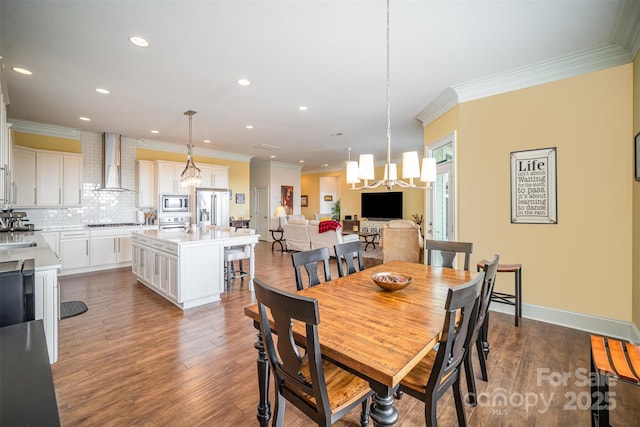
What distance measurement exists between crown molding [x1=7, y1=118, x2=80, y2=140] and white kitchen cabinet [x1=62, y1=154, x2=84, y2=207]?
1.75 ft

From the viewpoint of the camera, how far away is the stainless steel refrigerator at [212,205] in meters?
7.19

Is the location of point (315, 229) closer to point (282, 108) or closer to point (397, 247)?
point (397, 247)

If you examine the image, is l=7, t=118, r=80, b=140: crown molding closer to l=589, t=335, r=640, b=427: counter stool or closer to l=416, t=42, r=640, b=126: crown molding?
l=416, t=42, r=640, b=126: crown molding

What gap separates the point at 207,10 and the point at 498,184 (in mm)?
3559

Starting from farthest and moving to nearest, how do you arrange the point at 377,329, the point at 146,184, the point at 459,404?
the point at 146,184
the point at 459,404
the point at 377,329

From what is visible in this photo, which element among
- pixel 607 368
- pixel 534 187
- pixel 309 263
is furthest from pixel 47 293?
pixel 534 187

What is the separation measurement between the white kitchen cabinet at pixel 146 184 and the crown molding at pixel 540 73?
20.5ft

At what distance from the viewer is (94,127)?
220 inches

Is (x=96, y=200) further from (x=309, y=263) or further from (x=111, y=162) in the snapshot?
(x=309, y=263)

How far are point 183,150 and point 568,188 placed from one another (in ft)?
25.2

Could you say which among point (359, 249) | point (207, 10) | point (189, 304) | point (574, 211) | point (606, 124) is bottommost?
point (189, 304)

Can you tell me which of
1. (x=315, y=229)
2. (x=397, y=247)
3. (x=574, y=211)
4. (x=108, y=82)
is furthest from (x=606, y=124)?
(x=108, y=82)

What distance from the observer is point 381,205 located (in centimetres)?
1006

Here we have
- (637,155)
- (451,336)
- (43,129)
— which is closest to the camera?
(451,336)
